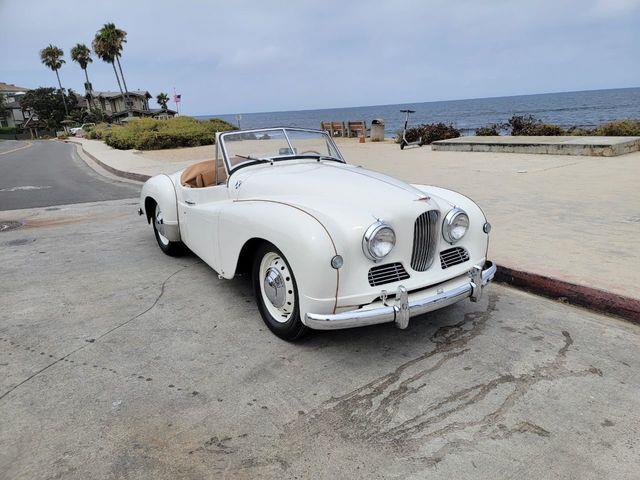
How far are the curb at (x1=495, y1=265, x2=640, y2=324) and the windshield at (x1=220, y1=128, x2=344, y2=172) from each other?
2.08 m

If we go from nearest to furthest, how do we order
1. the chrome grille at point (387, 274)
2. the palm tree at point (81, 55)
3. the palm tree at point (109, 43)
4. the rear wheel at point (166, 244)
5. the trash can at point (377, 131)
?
the chrome grille at point (387, 274)
the rear wheel at point (166, 244)
the trash can at point (377, 131)
the palm tree at point (109, 43)
the palm tree at point (81, 55)

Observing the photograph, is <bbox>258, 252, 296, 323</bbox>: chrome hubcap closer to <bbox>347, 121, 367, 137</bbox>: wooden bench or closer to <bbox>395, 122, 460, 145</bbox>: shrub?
<bbox>395, 122, 460, 145</bbox>: shrub

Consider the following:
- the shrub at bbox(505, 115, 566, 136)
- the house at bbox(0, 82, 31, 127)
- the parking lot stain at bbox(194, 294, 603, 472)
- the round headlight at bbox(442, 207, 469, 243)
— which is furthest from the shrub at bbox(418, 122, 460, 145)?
the house at bbox(0, 82, 31, 127)

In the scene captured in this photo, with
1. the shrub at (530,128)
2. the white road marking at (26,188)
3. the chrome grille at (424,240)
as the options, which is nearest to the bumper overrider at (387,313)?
the chrome grille at (424,240)

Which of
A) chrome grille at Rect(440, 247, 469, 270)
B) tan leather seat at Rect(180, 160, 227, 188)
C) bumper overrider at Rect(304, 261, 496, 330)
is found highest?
tan leather seat at Rect(180, 160, 227, 188)

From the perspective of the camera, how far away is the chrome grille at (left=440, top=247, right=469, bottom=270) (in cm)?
338

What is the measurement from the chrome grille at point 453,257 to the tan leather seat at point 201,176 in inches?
86.7

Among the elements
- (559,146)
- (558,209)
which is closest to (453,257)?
(558,209)

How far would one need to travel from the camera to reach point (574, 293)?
3.91 metres

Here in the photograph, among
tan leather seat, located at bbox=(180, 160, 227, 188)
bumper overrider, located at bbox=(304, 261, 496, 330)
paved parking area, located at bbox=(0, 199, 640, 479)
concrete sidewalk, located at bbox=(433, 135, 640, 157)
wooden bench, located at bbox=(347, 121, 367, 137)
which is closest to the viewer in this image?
paved parking area, located at bbox=(0, 199, 640, 479)

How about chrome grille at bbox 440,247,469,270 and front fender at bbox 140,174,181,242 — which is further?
front fender at bbox 140,174,181,242

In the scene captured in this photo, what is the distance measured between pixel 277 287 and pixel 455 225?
138 cm

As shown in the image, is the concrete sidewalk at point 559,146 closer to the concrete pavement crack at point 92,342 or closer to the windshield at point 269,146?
the windshield at point 269,146

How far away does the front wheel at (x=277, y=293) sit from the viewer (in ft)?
10.6
